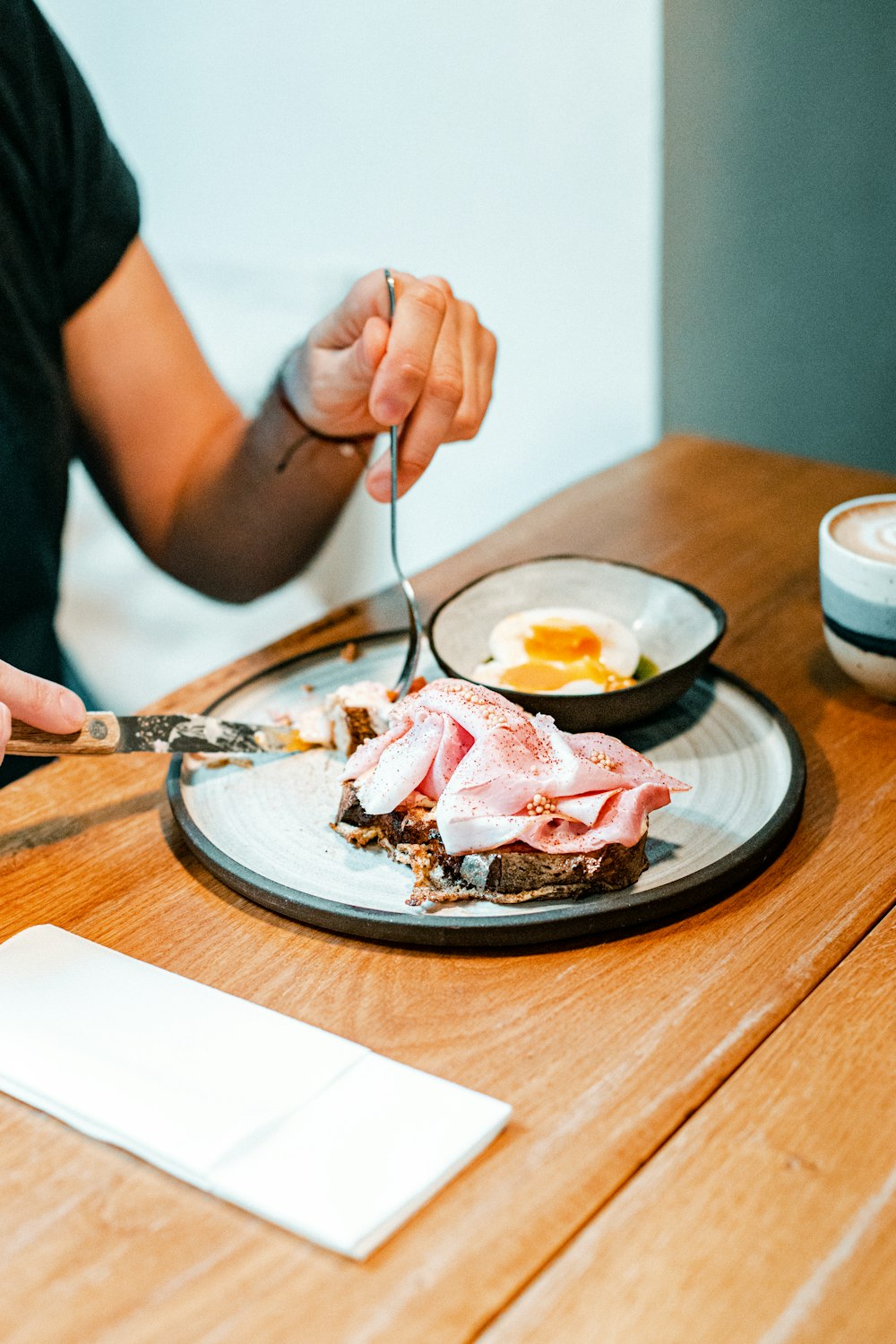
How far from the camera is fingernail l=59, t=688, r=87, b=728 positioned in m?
1.10

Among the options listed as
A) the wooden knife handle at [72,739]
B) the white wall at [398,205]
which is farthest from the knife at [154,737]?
the white wall at [398,205]

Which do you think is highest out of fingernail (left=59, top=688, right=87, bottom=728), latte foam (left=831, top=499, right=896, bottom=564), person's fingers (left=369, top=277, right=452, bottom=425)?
person's fingers (left=369, top=277, right=452, bottom=425)

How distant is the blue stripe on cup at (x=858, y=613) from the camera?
1.28 meters

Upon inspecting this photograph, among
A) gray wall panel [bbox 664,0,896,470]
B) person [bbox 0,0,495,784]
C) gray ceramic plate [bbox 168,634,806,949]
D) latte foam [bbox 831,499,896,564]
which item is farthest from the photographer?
gray wall panel [bbox 664,0,896,470]

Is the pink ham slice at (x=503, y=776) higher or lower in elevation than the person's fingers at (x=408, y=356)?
lower

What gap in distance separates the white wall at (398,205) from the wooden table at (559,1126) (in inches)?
89.9

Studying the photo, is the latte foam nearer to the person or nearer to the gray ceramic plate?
the gray ceramic plate

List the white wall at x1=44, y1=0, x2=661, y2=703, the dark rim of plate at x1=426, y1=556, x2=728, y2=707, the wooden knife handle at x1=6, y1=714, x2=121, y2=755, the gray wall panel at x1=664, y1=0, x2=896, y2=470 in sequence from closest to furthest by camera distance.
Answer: the wooden knife handle at x1=6, y1=714, x2=121, y2=755, the dark rim of plate at x1=426, y1=556, x2=728, y2=707, the gray wall panel at x1=664, y1=0, x2=896, y2=470, the white wall at x1=44, y1=0, x2=661, y2=703

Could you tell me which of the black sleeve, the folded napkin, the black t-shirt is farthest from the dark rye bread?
the black sleeve

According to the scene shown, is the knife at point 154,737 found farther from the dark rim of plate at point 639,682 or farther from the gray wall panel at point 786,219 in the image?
the gray wall panel at point 786,219

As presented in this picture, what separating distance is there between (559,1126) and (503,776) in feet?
1.00

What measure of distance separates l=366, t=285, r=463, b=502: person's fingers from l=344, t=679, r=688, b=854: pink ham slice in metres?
0.40

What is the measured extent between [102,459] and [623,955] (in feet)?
5.03

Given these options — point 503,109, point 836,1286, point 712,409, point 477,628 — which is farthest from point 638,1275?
point 503,109
